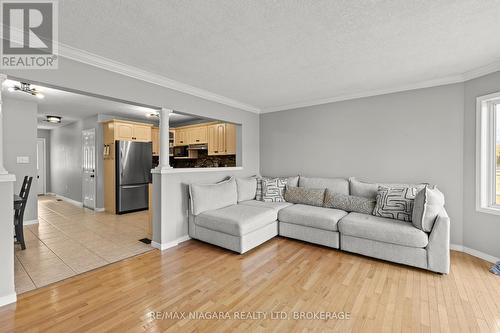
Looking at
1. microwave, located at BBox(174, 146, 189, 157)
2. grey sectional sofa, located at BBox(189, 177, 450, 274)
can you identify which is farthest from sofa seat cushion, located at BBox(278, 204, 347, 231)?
microwave, located at BBox(174, 146, 189, 157)

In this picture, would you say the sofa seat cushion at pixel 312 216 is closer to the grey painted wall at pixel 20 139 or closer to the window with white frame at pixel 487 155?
the window with white frame at pixel 487 155

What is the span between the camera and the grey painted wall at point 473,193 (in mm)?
2867

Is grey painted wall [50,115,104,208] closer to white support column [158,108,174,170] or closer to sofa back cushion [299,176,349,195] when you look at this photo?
white support column [158,108,174,170]

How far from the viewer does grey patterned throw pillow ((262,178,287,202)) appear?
13.9 feet

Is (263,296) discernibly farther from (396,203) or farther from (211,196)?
(396,203)

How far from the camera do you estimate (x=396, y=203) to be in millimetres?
3068

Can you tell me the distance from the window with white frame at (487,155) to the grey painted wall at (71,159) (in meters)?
7.30

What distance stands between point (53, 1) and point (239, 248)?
297 centimetres

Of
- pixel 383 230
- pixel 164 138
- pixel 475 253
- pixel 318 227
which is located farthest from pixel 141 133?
pixel 475 253

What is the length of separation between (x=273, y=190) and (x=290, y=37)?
270 cm

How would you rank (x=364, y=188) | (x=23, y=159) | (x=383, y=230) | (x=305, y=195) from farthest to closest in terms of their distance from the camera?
(x=23, y=159)
(x=305, y=195)
(x=364, y=188)
(x=383, y=230)

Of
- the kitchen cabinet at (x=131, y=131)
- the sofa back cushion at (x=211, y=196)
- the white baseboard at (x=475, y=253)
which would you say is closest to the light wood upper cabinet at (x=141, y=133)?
the kitchen cabinet at (x=131, y=131)

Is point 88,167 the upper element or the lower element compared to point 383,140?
lower

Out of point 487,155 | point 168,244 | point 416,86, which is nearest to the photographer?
point 487,155
